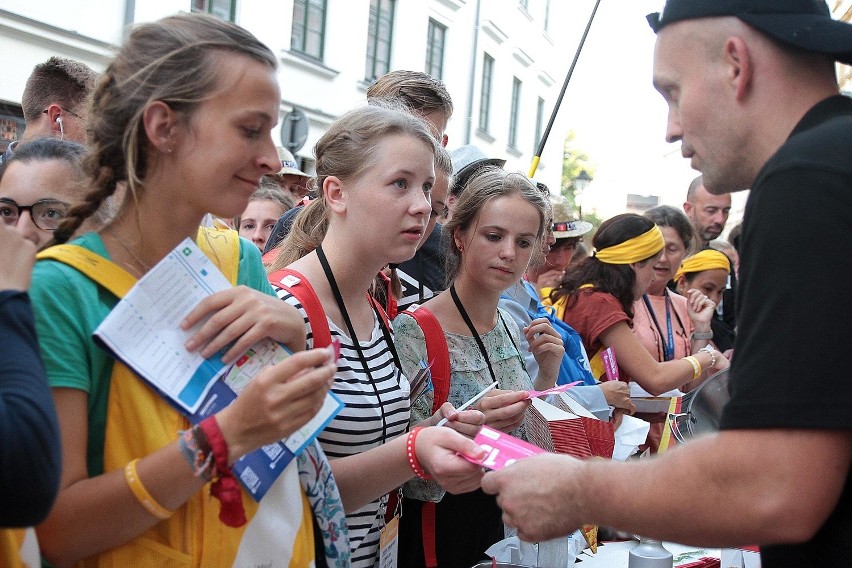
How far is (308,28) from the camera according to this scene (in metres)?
13.4

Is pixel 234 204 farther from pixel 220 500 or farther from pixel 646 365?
pixel 646 365

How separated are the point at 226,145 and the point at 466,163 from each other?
2498 mm

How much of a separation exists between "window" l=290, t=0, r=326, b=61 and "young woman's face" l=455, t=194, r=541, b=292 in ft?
34.9

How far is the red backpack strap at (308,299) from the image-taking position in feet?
6.98

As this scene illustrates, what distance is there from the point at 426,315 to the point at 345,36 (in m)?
12.0

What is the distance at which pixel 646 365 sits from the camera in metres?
4.26

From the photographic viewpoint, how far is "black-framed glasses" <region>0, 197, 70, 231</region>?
220 centimetres

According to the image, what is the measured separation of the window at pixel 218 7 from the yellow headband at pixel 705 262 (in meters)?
7.46

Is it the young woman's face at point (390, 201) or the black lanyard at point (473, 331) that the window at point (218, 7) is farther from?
the young woman's face at point (390, 201)

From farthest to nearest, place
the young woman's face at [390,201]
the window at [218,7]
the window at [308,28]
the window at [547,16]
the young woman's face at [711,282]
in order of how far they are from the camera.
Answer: the window at [547,16] < the window at [308,28] < the window at [218,7] < the young woman's face at [711,282] < the young woman's face at [390,201]

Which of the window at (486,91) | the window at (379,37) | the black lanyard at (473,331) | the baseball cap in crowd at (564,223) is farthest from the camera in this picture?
the window at (486,91)

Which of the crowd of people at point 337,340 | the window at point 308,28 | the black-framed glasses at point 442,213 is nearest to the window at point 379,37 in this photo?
the window at point 308,28

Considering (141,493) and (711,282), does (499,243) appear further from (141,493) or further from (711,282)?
(711,282)

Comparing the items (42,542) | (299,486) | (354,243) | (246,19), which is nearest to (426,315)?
(354,243)
